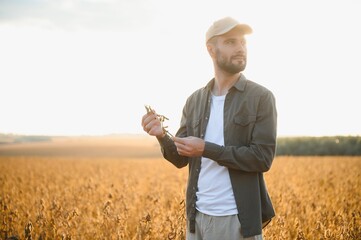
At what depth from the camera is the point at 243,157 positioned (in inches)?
91.6

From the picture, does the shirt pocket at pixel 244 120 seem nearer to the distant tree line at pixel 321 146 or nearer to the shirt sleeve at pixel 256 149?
the shirt sleeve at pixel 256 149

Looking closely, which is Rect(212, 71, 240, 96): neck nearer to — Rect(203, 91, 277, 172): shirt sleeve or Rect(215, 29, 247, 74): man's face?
Rect(215, 29, 247, 74): man's face

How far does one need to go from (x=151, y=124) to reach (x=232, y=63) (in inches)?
29.5

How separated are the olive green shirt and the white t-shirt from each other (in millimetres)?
45

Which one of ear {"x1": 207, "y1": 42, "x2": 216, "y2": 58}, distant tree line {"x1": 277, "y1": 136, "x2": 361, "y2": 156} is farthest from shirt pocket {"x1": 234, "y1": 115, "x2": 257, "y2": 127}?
distant tree line {"x1": 277, "y1": 136, "x2": 361, "y2": 156}

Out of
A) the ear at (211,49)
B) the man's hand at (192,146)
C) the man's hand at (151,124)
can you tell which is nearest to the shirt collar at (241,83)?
the ear at (211,49)

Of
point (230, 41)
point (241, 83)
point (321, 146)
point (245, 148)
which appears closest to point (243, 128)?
point (245, 148)

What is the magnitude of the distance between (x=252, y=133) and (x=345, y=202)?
5564mm

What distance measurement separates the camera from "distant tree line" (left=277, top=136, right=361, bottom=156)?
124ft

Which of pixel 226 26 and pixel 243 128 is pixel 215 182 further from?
pixel 226 26

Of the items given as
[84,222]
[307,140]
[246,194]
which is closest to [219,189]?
[246,194]

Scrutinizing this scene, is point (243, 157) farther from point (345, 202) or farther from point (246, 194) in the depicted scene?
point (345, 202)

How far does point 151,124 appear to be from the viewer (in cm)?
252

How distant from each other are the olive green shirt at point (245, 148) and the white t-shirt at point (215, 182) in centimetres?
5
